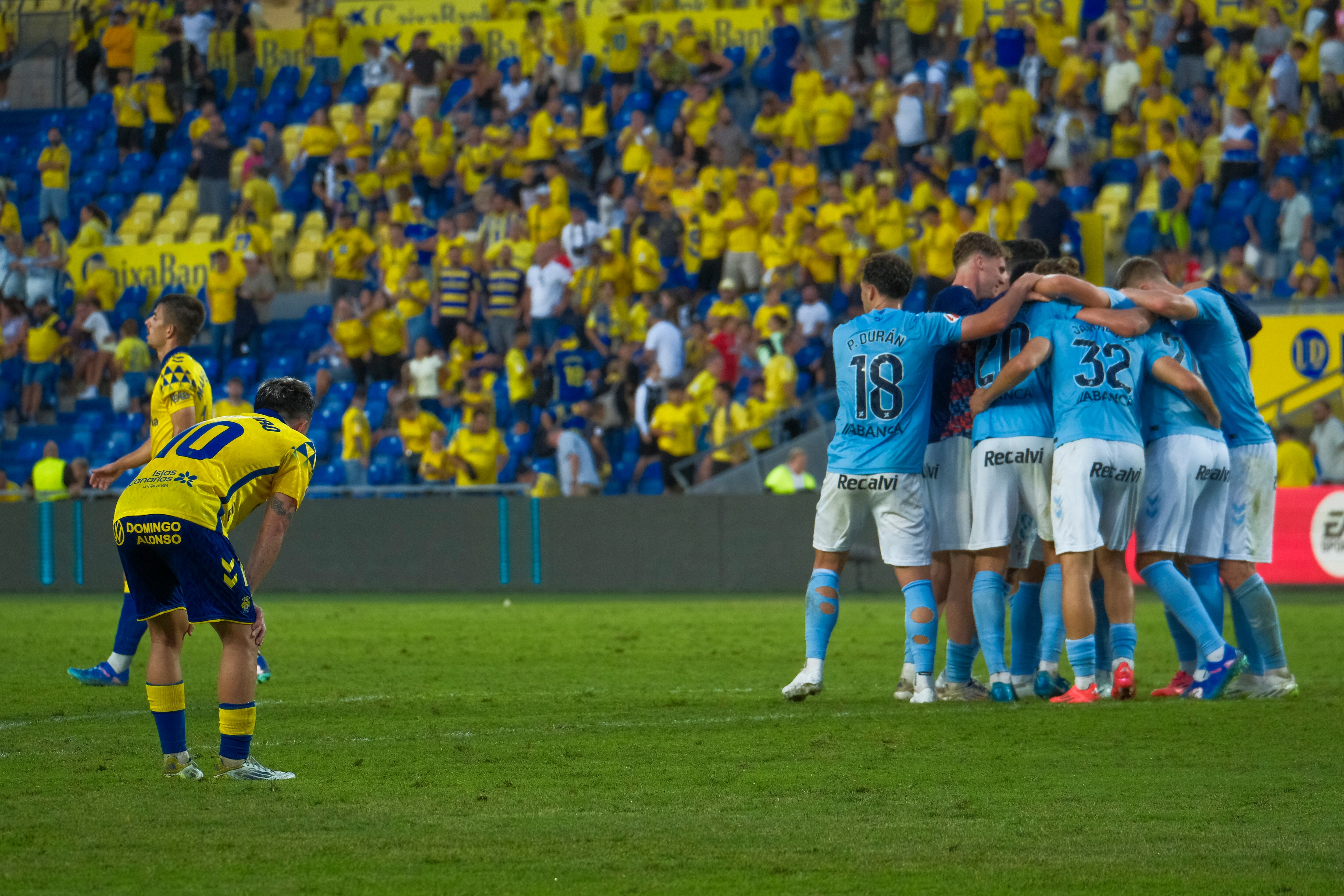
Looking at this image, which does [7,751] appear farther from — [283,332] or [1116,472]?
[283,332]

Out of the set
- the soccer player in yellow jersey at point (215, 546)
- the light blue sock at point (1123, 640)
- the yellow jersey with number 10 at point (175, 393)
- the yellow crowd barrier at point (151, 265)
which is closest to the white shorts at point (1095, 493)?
the light blue sock at point (1123, 640)

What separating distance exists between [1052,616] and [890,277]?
2.06m

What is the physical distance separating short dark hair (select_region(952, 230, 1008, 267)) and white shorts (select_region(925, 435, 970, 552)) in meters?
0.95

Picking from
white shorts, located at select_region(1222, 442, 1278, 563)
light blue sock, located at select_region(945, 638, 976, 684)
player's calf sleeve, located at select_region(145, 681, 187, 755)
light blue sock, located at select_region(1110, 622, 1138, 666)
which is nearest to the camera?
player's calf sleeve, located at select_region(145, 681, 187, 755)

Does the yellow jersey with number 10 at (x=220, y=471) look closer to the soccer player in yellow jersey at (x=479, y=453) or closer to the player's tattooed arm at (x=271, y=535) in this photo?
the player's tattooed arm at (x=271, y=535)

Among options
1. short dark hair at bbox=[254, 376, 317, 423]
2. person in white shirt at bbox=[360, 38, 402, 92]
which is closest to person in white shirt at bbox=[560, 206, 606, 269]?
person in white shirt at bbox=[360, 38, 402, 92]

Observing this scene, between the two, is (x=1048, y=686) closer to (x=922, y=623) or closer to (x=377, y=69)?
(x=922, y=623)

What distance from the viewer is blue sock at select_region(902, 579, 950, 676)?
29.1 ft

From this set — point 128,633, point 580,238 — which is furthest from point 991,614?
point 580,238

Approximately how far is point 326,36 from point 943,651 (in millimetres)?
20606

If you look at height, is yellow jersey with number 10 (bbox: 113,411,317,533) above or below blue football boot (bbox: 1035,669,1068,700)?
above

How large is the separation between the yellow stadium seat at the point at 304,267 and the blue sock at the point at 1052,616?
19.0m

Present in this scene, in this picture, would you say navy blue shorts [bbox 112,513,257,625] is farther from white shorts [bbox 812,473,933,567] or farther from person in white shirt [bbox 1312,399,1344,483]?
person in white shirt [bbox 1312,399,1344,483]

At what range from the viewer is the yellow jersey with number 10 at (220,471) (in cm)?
660
